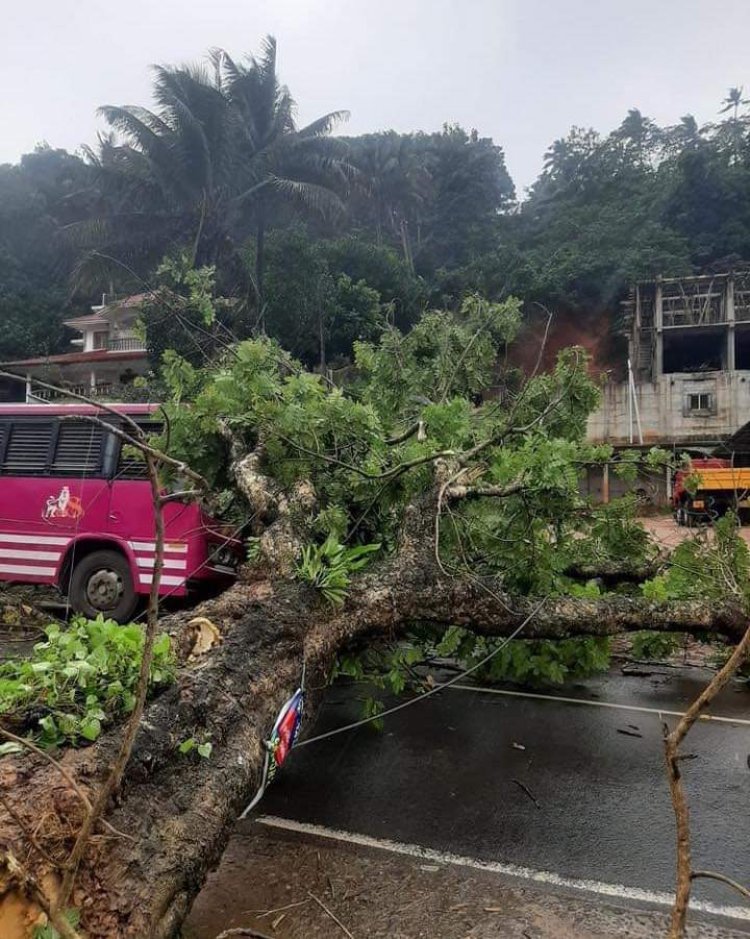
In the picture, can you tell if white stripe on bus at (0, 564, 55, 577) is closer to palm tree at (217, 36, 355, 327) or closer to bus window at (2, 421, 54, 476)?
bus window at (2, 421, 54, 476)

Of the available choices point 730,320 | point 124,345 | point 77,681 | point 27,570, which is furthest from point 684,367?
point 77,681

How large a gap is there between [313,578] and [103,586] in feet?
14.4

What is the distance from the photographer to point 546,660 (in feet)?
17.8

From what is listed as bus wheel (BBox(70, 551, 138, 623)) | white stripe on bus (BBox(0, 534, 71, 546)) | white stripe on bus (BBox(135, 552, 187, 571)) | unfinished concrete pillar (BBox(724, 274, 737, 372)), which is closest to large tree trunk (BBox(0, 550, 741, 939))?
white stripe on bus (BBox(135, 552, 187, 571))

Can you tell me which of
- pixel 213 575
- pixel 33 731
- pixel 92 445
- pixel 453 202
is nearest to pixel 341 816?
pixel 33 731

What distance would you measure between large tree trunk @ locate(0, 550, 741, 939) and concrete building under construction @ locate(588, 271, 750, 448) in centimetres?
2292

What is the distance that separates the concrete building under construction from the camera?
2738 centimetres

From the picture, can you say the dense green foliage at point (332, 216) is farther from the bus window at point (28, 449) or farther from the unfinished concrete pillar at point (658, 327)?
the bus window at point (28, 449)

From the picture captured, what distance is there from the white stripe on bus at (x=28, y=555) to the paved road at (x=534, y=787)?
13.1 ft

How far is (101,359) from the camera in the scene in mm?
27188

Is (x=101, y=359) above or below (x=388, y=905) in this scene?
above

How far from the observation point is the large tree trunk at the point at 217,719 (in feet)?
7.11

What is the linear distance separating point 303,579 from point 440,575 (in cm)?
87

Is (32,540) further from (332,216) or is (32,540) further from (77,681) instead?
(332,216)
